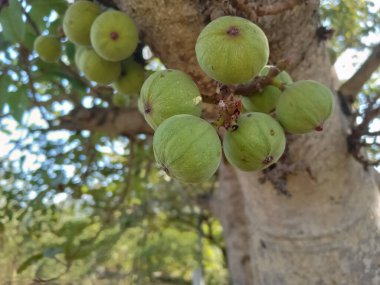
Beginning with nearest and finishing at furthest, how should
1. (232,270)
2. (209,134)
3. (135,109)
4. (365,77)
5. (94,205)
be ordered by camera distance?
(209,134) → (365,77) → (135,109) → (232,270) → (94,205)

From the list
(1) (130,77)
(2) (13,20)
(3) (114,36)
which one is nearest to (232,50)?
(3) (114,36)

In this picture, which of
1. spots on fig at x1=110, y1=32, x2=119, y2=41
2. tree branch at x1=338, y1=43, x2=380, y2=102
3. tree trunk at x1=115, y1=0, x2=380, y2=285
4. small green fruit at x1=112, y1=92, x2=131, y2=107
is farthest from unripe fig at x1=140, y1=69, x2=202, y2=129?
small green fruit at x1=112, y1=92, x2=131, y2=107

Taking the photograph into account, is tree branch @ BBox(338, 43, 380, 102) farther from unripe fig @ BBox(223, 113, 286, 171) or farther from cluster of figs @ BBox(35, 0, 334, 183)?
unripe fig @ BBox(223, 113, 286, 171)

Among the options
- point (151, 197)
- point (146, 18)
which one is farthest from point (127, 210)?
point (146, 18)

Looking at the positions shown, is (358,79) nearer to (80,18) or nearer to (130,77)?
(130,77)

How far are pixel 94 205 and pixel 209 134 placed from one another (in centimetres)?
308

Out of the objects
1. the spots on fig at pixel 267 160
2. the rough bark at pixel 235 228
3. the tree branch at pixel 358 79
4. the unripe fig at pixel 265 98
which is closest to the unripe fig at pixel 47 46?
the unripe fig at pixel 265 98

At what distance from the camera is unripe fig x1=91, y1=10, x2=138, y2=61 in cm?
163

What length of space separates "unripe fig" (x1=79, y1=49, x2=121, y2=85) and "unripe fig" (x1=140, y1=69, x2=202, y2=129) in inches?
22.1

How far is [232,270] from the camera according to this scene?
3516mm

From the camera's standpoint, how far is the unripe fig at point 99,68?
70.9 inches

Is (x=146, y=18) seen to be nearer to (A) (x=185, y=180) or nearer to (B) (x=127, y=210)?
(A) (x=185, y=180)

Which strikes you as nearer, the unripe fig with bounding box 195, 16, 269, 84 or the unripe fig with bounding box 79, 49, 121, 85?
the unripe fig with bounding box 195, 16, 269, 84

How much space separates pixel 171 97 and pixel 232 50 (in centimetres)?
23
